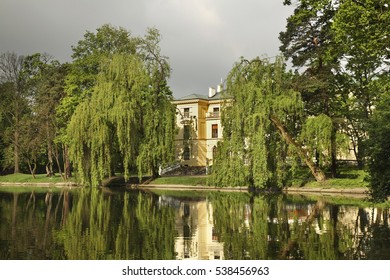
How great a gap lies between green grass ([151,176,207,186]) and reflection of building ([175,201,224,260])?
12.5m

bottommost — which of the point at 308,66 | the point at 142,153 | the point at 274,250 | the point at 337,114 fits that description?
the point at 274,250

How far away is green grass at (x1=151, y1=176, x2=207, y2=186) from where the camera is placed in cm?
2947

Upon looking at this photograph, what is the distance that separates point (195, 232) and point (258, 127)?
544 inches

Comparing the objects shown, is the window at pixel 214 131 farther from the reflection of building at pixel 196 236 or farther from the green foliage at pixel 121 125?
the reflection of building at pixel 196 236

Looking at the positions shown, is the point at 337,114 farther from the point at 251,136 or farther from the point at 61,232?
the point at 61,232

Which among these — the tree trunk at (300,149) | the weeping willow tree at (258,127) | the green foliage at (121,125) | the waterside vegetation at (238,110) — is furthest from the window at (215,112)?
the tree trunk at (300,149)

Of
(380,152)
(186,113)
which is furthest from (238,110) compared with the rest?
(186,113)

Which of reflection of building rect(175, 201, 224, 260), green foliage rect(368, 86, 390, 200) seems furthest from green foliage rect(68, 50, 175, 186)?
green foliage rect(368, 86, 390, 200)

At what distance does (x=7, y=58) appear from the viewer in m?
31.2

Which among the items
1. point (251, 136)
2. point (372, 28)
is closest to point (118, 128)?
point (251, 136)

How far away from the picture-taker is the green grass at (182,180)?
29469 mm

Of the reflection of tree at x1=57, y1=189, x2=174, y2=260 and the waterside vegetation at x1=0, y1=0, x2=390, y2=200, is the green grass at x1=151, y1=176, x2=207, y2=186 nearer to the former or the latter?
the waterside vegetation at x1=0, y1=0, x2=390, y2=200

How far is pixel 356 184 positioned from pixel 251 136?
18.5ft

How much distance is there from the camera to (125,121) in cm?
2792
